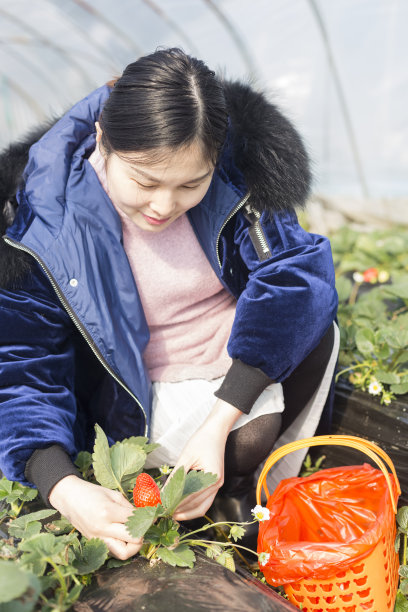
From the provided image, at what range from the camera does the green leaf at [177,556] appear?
97cm

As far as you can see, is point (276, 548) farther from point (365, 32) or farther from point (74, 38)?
point (74, 38)

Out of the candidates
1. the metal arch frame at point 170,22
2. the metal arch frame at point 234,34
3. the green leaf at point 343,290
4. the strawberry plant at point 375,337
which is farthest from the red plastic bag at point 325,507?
the metal arch frame at point 170,22

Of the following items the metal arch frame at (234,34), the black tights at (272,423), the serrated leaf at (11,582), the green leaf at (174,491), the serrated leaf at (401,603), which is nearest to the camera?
the serrated leaf at (11,582)

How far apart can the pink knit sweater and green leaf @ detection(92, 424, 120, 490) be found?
15.0 inches

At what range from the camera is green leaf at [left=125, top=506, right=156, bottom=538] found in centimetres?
91

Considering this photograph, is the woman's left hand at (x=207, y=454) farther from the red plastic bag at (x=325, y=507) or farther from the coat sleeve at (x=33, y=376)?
the coat sleeve at (x=33, y=376)

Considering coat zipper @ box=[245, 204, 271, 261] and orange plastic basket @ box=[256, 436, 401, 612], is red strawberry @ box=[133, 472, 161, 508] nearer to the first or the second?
orange plastic basket @ box=[256, 436, 401, 612]

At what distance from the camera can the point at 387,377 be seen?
5.11 ft

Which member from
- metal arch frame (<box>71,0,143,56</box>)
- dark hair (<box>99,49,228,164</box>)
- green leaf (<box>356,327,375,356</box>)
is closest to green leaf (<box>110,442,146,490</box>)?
dark hair (<box>99,49,228,164</box>)

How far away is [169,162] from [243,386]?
0.49 metres

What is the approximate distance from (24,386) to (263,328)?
1.69 feet

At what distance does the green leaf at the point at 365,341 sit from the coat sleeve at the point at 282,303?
378 millimetres

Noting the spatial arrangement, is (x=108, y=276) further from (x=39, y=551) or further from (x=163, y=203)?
(x=39, y=551)

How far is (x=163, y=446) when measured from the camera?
131 cm
